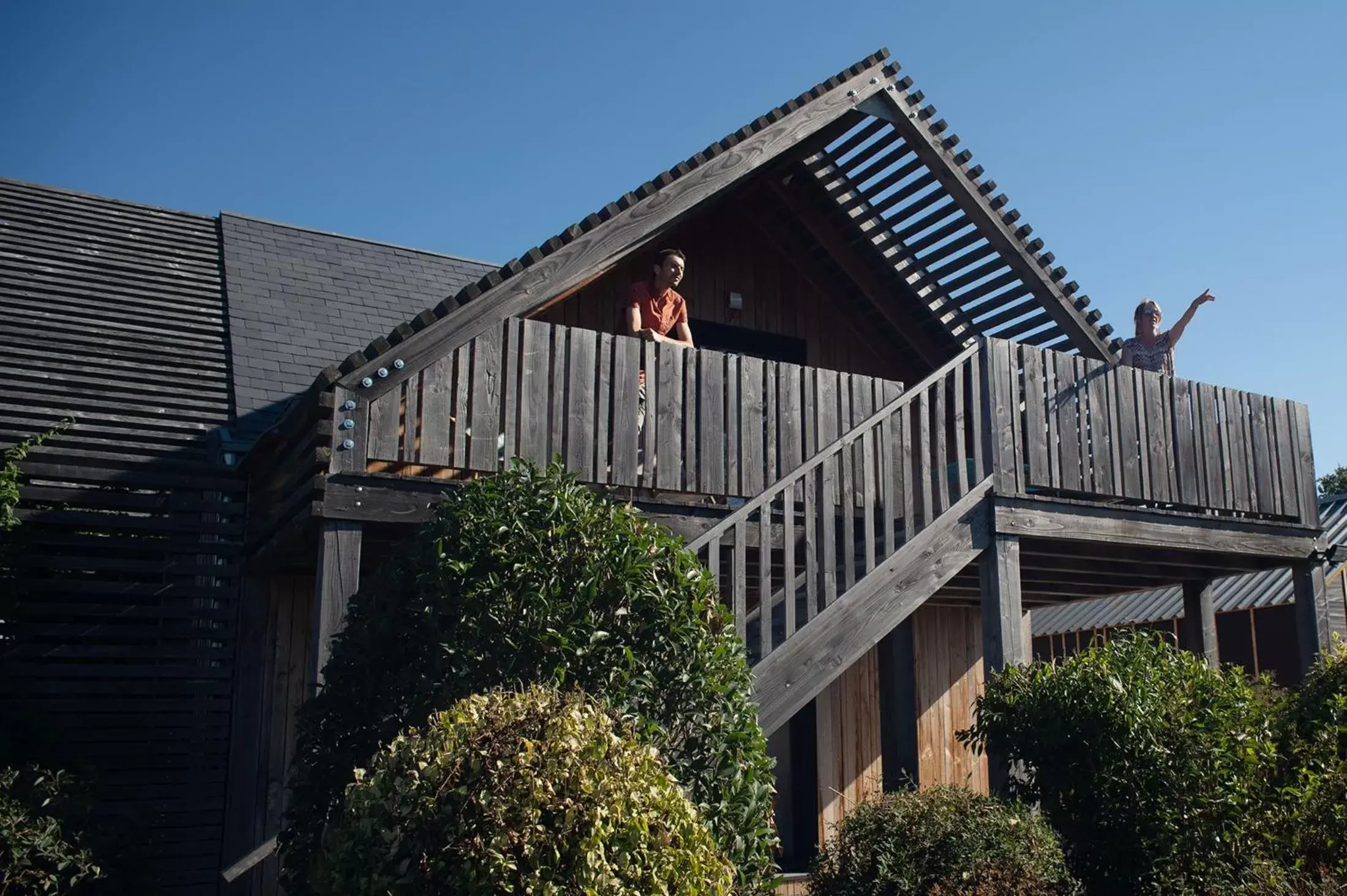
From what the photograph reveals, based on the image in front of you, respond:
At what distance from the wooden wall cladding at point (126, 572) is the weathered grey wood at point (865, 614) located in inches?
146

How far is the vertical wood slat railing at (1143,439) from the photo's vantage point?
9.09 meters

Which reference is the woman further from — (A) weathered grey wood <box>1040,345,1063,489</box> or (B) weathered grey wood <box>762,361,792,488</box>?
(B) weathered grey wood <box>762,361,792,488</box>

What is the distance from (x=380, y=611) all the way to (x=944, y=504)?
4153 mm

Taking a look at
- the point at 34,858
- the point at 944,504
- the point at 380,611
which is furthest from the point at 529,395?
the point at 34,858

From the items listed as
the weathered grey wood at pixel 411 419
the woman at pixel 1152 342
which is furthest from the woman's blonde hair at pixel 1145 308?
the weathered grey wood at pixel 411 419

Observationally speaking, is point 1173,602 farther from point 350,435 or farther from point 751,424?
point 350,435

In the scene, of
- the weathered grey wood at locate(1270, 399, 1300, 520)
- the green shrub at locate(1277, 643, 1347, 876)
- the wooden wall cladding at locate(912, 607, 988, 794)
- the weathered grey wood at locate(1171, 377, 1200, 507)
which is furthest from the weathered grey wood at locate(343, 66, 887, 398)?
the green shrub at locate(1277, 643, 1347, 876)

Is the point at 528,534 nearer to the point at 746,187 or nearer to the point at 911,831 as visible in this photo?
the point at 911,831

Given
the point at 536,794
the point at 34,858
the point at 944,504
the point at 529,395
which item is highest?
the point at 529,395

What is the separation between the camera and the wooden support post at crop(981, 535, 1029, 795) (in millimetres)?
8672

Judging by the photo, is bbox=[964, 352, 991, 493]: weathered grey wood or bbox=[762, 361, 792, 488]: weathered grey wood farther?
bbox=[964, 352, 991, 493]: weathered grey wood

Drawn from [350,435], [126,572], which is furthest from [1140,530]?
[126,572]

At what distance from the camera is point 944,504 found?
8.54m

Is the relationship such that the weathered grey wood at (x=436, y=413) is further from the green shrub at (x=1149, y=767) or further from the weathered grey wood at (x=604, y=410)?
the green shrub at (x=1149, y=767)
